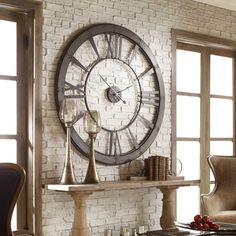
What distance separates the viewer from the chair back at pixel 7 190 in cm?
296

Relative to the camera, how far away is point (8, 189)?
2.99m

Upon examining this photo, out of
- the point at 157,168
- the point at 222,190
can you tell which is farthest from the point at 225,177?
the point at 157,168

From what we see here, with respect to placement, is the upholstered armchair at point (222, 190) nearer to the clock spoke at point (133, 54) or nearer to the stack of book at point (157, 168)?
the stack of book at point (157, 168)

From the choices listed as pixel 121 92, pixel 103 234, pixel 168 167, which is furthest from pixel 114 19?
pixel 103 234

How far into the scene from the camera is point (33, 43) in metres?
4.33

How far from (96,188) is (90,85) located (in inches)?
40.4

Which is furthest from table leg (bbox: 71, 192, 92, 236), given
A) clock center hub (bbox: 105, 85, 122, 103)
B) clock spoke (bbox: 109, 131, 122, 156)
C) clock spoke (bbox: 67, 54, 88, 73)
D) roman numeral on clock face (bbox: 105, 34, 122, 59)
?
roman numeral on clock face (bbox: 105, 34, 122, 59)

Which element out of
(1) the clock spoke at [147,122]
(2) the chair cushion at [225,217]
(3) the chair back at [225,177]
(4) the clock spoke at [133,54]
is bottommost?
(2) the chair cushion at [225,217]

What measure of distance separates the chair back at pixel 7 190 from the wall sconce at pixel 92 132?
1289 millimetres

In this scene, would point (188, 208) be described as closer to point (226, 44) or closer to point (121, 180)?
point (121, 180)

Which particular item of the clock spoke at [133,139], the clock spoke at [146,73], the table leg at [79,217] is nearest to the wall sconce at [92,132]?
the table leg at [79,217]

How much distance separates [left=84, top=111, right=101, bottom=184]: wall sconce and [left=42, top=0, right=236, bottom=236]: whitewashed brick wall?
0.83 ft

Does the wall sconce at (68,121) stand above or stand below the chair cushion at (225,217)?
above

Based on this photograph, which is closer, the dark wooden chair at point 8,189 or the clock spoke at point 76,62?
the dark wooden chair at point 8,189
